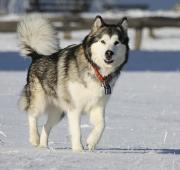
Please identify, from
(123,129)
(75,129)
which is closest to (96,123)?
(75,129)

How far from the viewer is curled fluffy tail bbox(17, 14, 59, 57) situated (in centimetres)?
770

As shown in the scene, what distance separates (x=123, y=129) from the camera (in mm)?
8641

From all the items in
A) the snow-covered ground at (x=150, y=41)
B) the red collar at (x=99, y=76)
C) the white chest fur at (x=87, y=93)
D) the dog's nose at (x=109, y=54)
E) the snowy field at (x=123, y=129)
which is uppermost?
the dog's nose at (x=109, y=54)

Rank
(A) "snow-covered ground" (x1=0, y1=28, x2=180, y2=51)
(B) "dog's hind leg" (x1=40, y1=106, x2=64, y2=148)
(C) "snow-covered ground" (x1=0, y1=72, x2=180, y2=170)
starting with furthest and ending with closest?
(A) "snow-covered ground" (x1=0, y1=28, x2=180, y2=51) → (B) "dog's hind leg" (x1=40, y1=106, x2=64, y2=148) → (C) "snow-covered ground" (x1=0, y1=72, x2=180, y2=170)

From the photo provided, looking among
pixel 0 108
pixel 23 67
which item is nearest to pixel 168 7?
pixel 23 67

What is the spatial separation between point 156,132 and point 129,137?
586mm

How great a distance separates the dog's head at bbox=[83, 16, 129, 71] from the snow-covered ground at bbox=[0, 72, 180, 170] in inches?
34.1

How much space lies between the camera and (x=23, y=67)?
17.6m

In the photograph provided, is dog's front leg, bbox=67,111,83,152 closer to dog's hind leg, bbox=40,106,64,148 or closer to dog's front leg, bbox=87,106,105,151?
dog's front leg, bbox=87,106,105,151

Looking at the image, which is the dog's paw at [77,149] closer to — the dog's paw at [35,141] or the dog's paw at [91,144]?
the dog's paw at [91,144]

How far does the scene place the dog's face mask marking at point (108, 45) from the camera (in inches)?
264

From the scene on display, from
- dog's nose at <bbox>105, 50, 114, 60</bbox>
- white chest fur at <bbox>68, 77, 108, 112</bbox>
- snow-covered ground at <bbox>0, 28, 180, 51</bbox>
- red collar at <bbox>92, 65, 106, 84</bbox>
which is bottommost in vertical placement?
snow-covered ground at <bbox>0, 28, 180, 51</bbox>

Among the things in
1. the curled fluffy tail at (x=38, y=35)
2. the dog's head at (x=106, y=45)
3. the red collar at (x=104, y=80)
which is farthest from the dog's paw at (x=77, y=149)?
the curled fluffy tail at (x=38, y=35)

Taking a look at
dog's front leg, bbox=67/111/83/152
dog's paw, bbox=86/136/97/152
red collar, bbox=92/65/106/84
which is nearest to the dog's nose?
red collar, bbox=92/65/106/84
